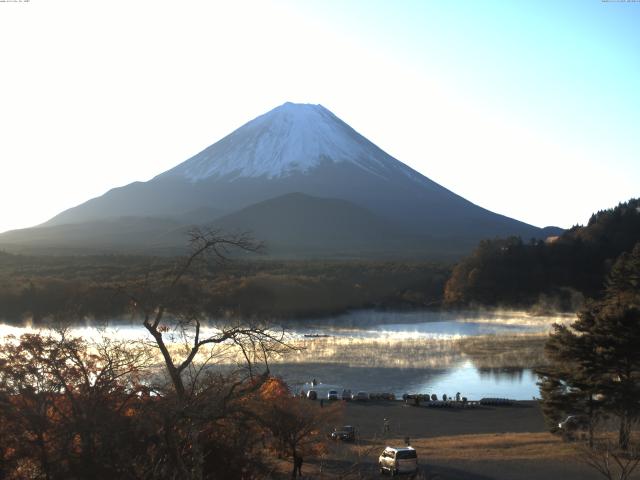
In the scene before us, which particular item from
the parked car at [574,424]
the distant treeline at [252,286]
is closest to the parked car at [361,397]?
the distant treeline at [252,286]

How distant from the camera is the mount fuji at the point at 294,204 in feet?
314

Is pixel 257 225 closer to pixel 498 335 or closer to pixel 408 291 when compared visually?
pixel 408 291

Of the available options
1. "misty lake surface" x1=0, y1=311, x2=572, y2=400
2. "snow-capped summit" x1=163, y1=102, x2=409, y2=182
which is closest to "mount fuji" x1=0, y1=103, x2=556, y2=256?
"snow-capped summit" x1=163, y1=102, x2=409, y2=182

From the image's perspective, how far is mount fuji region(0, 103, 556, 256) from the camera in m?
95.6

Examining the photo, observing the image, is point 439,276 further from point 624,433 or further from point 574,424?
point 624,433

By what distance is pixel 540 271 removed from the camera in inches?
2078

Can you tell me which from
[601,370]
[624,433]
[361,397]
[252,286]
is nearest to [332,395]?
[361,397]

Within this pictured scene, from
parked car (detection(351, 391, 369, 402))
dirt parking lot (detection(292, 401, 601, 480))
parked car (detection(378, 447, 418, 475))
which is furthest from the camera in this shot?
parked car (detection(351, 391, 369, 402))

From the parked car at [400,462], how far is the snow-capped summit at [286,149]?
12396 cm

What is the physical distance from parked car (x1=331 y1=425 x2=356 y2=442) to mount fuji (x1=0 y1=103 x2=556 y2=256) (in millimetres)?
62046

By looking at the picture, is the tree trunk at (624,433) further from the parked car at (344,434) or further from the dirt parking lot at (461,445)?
the parked car at (344,434)

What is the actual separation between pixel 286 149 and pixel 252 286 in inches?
4083

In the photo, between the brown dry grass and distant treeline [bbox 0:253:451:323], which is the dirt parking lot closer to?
the brown dry grass

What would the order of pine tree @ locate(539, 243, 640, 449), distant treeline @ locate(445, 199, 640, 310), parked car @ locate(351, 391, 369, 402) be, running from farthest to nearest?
distant treeline @ locate(445, 199, 640, 310) < parked car @ locate(351, 391, 369, 402) < pine tree @ locate(539, 243, 640, 449)
